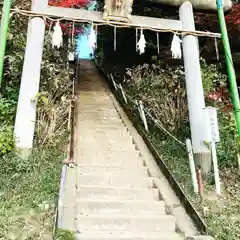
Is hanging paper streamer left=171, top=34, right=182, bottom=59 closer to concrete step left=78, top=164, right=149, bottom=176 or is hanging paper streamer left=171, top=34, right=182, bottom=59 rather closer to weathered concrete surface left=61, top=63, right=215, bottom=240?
weathered concrete surface left=61, top=63, right=215, bottom=240

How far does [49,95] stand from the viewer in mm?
9438

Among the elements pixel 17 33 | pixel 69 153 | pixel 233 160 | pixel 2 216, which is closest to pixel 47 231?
pixel 2 216

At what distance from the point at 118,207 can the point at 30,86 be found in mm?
3884

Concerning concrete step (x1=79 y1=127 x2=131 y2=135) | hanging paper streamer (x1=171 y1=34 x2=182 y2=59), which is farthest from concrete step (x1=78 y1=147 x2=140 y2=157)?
hanging paper streamer (x1=171 y1=34 x2=182 y2=59)

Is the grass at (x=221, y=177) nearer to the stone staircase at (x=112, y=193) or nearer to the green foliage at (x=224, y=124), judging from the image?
the green foliage at (x=224, y=124)

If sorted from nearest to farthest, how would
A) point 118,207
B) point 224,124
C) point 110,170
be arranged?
point 118,207 < point 110,170 < point 224,124

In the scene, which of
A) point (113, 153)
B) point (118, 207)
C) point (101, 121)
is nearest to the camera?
point (118, 207)

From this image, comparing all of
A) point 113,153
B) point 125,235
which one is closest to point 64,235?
point 125,235

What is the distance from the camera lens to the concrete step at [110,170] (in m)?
7.59

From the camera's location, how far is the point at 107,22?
9.05 metres

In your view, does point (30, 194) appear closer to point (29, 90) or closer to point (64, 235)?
point (64, 235)

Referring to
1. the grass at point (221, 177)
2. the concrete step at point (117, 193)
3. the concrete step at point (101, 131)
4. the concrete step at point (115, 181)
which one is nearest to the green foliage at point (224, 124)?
the grass at point (221, 177)

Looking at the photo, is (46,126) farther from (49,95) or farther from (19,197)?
(19,197)

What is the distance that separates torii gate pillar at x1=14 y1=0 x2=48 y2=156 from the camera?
8.17 meters
